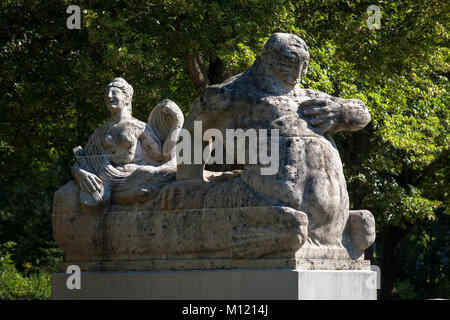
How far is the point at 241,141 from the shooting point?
8.14 metres

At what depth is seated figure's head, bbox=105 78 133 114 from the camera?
9359mm

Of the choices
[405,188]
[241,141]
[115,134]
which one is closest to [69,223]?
[115,134]

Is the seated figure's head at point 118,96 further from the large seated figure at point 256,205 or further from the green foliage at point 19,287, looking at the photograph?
the green foliage at point 19,287

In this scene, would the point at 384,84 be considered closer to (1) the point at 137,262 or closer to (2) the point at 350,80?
(2) the point at 350,80

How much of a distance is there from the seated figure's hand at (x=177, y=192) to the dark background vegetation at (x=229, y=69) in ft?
18.5

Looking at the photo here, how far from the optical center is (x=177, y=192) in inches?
331

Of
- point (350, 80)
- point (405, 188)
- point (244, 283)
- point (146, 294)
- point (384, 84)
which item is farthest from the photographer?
point (405, 188)

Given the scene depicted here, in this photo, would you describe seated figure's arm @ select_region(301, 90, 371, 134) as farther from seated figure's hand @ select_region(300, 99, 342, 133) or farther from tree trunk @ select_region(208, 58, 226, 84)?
tree trunk @ select_region(208, 58, 226, 84)

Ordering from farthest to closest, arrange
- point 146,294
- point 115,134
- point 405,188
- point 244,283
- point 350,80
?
point 405,188
point 350,80
point 115,134
point 146,294
point 244,283

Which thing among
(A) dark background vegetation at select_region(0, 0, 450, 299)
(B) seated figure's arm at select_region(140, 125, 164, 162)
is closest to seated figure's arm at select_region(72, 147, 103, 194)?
(B) seated figure's arm at select_region(140, 125, 164, 162)

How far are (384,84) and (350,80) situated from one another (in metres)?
1.31

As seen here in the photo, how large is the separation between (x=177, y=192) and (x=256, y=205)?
93cm

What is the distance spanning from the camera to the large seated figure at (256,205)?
778 cm

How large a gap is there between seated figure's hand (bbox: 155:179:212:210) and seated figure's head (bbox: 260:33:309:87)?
3.84 ft
